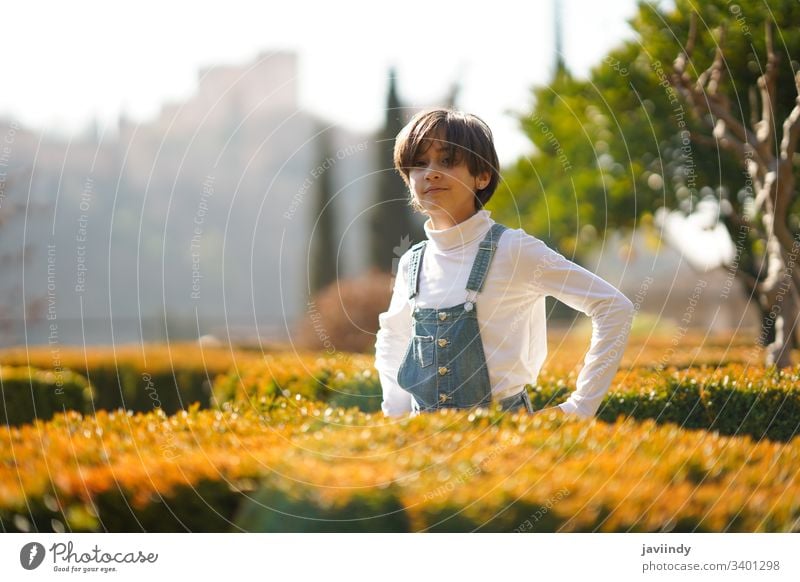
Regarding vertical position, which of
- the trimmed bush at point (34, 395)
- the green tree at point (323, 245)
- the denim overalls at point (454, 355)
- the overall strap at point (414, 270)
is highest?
the overall strap at point (414, 270)

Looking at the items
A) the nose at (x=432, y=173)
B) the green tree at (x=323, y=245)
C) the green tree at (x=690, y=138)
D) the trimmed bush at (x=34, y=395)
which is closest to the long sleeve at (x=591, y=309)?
the nose at (x=432, y=173)

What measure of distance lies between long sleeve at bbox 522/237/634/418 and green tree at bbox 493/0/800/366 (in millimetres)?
2221

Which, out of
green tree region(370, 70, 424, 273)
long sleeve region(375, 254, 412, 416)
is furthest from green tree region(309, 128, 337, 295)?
long sleeve region(375, 254, 412, 416)

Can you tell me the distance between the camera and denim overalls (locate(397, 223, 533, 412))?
360cm

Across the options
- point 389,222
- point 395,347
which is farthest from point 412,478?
point 389,222

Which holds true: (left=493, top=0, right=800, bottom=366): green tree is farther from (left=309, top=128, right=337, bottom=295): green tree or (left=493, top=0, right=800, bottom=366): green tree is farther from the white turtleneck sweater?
(left=309, top=128, right=337, bottom=295): green tree

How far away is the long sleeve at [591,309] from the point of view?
11.6ft

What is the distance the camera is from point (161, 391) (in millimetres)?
9875

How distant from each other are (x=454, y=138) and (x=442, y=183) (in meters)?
0.20

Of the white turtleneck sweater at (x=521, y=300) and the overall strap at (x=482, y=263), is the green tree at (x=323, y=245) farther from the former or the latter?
the overall strap at (x=482, y=263)

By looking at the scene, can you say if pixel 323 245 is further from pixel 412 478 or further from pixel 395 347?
pixel 412 478

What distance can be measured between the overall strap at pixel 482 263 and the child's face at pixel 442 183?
0.79ft
